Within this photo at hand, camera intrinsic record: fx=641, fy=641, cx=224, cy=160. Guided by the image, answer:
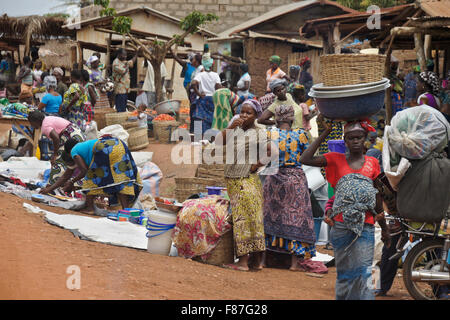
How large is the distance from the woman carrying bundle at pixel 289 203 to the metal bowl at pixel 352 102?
5.00 ft

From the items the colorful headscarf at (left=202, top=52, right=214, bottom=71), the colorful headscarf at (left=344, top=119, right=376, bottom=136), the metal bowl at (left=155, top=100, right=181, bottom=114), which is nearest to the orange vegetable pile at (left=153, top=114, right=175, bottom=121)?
the metal bowl at (left=155, top=100, right=181, bottom=114)

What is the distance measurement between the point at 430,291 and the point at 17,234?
379cm

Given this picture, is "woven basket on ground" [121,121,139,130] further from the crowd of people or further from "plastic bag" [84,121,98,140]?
"plastic bag" [84,121,98,140]

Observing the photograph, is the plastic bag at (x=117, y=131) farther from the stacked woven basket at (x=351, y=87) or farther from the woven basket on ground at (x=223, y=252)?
the stacked woven basket at (x=351, y=87)

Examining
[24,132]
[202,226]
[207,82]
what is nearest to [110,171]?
[202,226]

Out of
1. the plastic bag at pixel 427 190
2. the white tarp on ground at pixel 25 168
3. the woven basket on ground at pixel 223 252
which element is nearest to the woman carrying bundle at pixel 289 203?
the woven basket on ground at pixel 223 252

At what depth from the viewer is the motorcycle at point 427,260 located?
5.05 m

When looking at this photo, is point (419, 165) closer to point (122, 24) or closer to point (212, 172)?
point (212, 172)

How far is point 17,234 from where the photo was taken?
5977 millimetres

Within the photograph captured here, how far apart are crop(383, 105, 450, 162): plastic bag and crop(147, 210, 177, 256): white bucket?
2437 mm

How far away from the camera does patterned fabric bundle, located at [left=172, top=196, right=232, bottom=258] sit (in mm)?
6293

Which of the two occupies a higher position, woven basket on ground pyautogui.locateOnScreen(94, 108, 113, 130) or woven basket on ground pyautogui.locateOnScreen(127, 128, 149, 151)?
woven basket on ground pyautogui.locateOnScreen(94, 108, 113, 130)

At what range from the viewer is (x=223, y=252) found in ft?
20.9

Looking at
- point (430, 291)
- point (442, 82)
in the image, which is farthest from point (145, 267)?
point (442, 82)
